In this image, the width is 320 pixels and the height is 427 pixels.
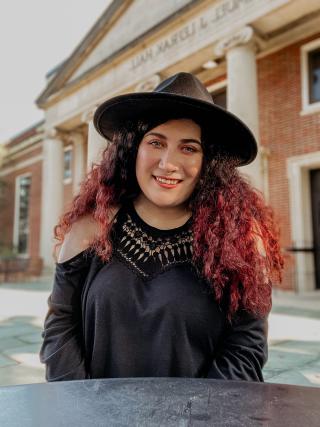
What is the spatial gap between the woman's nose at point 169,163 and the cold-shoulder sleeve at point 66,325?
421mm

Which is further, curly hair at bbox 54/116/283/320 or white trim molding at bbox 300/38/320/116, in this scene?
white trim molding at bbox 300/38/320/116

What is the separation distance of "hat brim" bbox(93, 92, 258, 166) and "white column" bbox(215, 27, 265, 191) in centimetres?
637

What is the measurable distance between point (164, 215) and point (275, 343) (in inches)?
129

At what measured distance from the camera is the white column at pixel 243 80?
7.91 meters

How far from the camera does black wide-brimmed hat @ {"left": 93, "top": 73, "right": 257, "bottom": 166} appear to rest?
4.75 feet

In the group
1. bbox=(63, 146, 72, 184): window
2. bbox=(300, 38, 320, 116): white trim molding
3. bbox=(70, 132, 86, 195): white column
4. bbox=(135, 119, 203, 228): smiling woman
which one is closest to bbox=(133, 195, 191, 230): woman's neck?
bbox=(135, 119, 203, 228): smiling woman

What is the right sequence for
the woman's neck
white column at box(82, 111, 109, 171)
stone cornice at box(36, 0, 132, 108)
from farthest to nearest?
stone cornice at box(36, 0, 132, 108) → white column at box(82, 111, 109, 171) → the woman's neck

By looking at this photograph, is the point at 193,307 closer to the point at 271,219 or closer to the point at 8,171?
the point at 271,219

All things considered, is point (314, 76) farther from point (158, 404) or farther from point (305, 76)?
point (158, 404)

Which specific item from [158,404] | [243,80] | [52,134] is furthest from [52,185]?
[158,404]

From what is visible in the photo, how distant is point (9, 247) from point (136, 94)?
825 inches

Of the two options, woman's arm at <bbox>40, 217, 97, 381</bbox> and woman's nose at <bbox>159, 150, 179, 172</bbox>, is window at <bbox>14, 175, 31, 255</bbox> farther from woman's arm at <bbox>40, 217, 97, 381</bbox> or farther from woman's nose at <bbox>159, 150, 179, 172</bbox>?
woman's nose at <bbox>159, 150, 179, 172</bbox>

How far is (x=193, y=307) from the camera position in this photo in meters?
1.36

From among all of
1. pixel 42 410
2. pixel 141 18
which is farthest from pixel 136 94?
pixel 141 18
